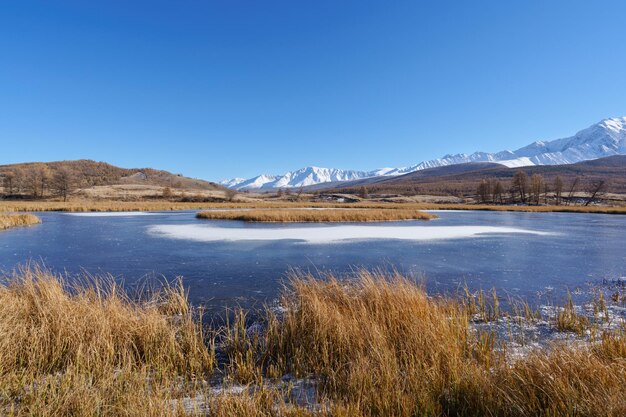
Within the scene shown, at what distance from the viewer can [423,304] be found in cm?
612

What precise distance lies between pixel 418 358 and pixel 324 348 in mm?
1345

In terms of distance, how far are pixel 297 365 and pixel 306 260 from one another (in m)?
8.51

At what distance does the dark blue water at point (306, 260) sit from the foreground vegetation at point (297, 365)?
2.62 metres

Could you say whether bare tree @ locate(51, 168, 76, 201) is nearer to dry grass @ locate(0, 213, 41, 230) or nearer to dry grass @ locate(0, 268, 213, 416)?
dry grass @ locate(0, 213, 41, 230)

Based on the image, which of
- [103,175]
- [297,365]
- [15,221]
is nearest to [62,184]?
[15,221]

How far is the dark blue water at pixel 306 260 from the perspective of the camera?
9664mm

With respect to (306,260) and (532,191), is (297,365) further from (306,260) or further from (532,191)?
(532,191)

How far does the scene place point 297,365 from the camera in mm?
4738

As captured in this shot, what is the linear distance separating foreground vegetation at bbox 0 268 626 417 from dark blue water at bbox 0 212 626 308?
2.62m

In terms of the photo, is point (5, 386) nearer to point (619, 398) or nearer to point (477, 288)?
point (619, 398)

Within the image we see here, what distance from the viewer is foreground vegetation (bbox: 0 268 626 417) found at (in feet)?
11.1

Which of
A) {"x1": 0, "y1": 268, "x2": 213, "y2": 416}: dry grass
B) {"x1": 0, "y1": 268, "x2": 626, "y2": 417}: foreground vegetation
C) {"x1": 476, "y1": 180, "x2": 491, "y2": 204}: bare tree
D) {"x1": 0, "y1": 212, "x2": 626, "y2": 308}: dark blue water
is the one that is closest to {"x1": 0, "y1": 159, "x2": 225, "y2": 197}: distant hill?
{"x1": 476, "y1": 180, "x2": 491, "y2": 204}: bare tree

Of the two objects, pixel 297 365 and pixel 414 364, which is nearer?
pixel 414 364

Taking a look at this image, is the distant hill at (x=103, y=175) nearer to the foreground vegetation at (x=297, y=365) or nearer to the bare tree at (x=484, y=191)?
the bare tree at (x=484, y=191)
